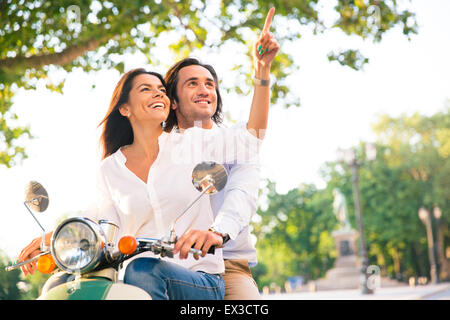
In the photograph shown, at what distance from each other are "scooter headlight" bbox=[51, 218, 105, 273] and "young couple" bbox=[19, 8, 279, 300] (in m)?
0.17

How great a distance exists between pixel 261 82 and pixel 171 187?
0.60m

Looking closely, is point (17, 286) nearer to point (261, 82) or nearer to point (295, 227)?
point (261, 82)

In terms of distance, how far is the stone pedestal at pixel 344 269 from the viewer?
27750 millimetres

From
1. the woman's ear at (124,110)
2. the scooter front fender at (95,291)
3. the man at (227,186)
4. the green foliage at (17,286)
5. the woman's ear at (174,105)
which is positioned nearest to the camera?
the scooter front fender at (95,291)

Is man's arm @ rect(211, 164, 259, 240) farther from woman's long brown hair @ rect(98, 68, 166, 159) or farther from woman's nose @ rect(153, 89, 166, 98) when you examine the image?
woman's long brown hair @ rect(98, 68, 166, 159)

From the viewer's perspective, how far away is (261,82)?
2.27 metres

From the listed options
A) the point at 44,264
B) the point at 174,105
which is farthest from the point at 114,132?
the point at 44,264

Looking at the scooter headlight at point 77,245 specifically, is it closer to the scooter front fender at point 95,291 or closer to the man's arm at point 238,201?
the scooter front fender at point 95,291

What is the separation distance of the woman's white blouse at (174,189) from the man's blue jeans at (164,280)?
0.19m

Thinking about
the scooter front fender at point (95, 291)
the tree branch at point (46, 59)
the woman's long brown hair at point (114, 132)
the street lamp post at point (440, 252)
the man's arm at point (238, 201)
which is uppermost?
the tree branch at point (46, 59)

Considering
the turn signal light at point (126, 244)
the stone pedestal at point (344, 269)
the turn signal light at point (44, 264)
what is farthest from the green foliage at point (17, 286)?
the stone pedestal at point (344, 269)

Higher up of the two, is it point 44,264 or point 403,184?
point 403,184

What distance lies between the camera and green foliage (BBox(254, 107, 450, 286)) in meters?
34.0

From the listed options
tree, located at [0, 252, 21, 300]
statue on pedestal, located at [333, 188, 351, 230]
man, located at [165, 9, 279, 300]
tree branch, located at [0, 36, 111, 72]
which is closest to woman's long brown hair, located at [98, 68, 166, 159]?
man, located at [165, 9, 279, 300]
